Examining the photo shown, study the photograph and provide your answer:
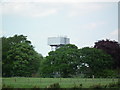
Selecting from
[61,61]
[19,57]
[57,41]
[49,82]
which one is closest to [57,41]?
[57,41]

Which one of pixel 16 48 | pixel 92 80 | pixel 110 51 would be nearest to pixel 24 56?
pixel 16 48

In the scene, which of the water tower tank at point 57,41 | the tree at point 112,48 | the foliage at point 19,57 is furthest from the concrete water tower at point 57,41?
the tree at point 112,48

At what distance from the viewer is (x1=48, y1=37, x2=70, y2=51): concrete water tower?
5750 millimetres

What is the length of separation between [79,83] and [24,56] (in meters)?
1.45

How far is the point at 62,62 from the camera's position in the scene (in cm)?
574

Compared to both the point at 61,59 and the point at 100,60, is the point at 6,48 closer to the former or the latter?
the point at 61,59

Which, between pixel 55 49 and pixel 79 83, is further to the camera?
pixel 55 49

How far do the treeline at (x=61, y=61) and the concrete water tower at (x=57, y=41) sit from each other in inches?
7.9

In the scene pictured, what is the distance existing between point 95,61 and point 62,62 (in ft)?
2.55

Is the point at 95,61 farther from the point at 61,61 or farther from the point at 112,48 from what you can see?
the point at 61,61

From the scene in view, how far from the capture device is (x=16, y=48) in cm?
569

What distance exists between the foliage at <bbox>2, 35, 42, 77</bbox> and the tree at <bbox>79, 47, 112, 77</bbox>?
3.63 ft

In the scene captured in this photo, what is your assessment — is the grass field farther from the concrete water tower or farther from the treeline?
the concrete water tower

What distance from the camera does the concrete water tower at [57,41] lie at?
18.9ft
